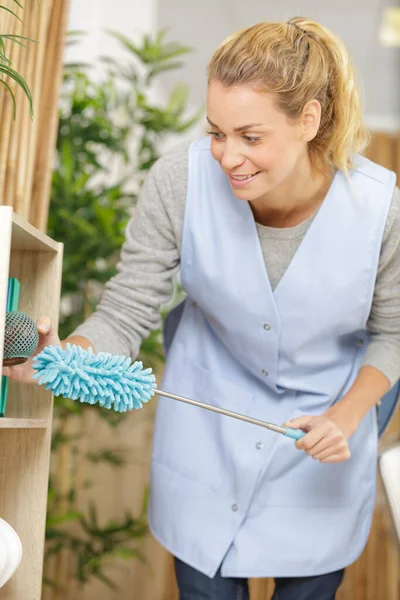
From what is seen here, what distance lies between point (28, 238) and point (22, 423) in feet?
0.82

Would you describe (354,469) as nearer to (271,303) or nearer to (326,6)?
(271,303)

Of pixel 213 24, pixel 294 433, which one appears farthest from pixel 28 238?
pixel 213 24

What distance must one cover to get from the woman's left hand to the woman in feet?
0.28

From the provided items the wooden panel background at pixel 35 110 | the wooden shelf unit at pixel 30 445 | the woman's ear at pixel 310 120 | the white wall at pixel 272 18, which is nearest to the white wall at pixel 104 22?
the white wall at pixel 272 18

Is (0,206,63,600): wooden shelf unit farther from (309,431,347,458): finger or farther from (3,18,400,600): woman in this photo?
(309,431,347,458): finger

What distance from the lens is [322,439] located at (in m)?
1.22

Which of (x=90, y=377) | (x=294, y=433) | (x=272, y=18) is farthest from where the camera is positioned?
(x=272, y=18)

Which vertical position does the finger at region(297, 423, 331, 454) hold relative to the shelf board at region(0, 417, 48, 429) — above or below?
below

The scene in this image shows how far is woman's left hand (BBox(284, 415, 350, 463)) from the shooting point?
47.3 inches

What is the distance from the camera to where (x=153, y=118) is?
100 inches

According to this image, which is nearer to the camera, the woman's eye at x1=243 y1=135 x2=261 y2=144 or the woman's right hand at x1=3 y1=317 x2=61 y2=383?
the woman's right hand at x1=3 y1=317 x2=61 y2=383

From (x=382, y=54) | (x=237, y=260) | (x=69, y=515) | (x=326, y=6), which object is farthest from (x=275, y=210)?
(x=382, y=54)

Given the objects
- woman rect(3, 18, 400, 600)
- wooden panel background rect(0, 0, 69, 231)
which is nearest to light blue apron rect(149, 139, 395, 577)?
woman rect(3, 18, 400, 600)

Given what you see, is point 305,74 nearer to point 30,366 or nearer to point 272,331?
point 272,331
